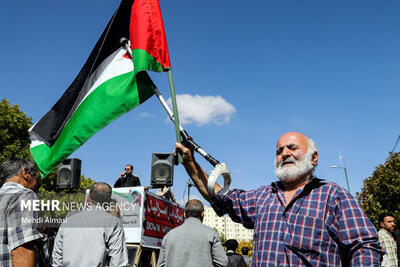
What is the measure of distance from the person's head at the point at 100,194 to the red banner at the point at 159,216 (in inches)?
194

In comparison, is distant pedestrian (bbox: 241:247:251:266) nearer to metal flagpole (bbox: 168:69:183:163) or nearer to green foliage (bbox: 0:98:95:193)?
metal flagpole (bbox: 168:69:183:163)

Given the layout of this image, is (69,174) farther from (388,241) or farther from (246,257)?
(388,241)

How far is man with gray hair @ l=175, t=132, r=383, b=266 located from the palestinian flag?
2149mm

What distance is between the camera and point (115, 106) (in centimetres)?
485

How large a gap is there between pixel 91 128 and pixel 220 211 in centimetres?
263

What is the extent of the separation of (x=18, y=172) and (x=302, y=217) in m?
2.46

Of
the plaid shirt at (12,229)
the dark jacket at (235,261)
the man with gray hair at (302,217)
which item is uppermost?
the man with gray hair at (302,217)

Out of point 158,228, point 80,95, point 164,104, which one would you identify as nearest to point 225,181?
point 164,104

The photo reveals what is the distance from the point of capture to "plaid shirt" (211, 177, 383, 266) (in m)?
2.20

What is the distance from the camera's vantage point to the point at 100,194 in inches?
154

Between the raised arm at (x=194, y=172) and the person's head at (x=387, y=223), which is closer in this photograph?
the raised arm at (x=194, y=172)

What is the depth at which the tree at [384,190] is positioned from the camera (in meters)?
23.4

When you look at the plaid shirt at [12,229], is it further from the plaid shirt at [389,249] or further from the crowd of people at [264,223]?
the plaid shirt at [389,249]

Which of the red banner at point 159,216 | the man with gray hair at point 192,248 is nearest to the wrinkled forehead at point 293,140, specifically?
the man with gray hair at point 192,248
